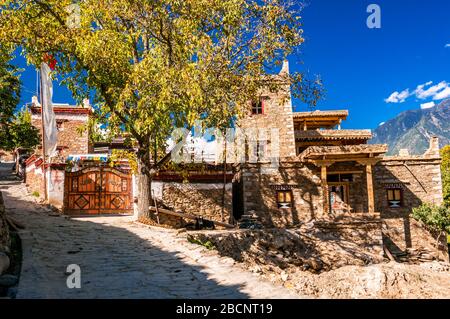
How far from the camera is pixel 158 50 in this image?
12062mm

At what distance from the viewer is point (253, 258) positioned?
40.6 feet

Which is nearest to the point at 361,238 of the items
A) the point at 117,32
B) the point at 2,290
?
the point at 117,32

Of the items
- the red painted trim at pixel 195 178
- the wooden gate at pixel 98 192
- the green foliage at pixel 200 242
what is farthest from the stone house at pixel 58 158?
the green foliage at pixel 200 242

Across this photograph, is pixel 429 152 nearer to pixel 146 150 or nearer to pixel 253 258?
pixel 253 258

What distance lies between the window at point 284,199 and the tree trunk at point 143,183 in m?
9.13

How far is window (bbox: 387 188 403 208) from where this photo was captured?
21.1 m

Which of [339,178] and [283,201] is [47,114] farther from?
[339,178]

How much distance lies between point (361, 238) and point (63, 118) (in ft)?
77.1

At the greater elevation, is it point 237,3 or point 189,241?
point 237,3

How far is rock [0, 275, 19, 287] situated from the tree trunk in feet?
24.4

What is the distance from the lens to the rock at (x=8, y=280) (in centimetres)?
578

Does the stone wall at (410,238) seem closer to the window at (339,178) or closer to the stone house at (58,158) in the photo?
the window at (339,178)

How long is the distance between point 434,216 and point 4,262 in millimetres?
20076

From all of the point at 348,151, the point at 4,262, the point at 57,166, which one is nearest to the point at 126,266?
the point at 4,262
